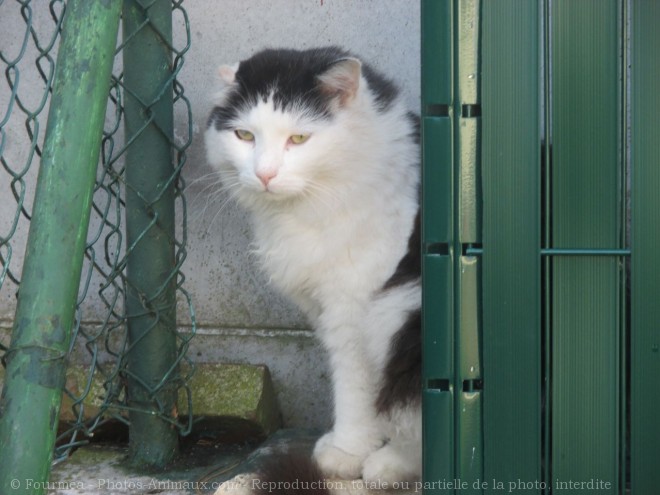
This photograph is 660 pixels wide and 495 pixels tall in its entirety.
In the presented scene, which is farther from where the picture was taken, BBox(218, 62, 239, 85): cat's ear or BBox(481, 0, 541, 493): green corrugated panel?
BBox(218, 62, 239, 85): cat's ear

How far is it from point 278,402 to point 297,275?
69 centimetres

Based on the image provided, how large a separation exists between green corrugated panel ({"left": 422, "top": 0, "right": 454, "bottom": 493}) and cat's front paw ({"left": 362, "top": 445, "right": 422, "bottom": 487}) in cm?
51

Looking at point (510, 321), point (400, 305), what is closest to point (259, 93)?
point (400, 305)

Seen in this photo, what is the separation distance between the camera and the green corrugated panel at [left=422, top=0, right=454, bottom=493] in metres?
1.59

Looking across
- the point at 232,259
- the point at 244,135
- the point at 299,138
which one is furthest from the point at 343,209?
the point at 232,259

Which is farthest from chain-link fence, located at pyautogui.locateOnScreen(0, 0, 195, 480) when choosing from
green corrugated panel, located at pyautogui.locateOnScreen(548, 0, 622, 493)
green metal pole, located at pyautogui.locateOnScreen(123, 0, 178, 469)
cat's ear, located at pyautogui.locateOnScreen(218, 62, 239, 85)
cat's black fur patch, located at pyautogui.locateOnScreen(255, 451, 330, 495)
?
green corrugated panel, located at pyautogui.locateOnScreen(548, 0, 622, 493)

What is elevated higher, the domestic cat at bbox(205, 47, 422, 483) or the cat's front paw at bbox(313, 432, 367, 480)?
the domestic cat at bbox(205, 47, 422, 483)

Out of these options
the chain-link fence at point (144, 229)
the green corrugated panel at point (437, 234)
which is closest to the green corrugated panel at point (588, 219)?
the green corrugated panel at point (437, 234)

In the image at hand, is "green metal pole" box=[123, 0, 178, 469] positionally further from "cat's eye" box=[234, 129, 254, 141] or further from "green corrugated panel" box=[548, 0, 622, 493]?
"green corrugated panel" box=[548, 0, 622, 493]

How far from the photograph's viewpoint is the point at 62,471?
2.34m

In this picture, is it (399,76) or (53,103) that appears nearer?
(53,103)

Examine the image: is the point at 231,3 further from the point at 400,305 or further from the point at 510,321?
the point at 510,321

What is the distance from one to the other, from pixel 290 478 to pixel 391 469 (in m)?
0.36

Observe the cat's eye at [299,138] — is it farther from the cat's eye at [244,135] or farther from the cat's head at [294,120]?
the cat's eye at [244,135]
